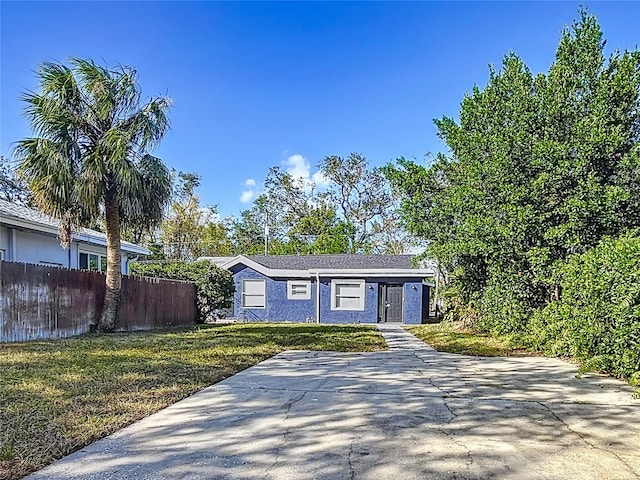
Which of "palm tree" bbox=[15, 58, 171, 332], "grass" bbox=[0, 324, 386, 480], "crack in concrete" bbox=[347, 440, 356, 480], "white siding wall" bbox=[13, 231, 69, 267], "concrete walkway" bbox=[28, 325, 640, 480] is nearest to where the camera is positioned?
"crack in concrete" bbox=[347, 440, 356, 480]

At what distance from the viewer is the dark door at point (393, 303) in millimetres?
19797

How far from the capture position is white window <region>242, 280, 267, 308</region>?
2042 cm

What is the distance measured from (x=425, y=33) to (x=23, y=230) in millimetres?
11647

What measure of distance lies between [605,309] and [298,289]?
1471 centimetres

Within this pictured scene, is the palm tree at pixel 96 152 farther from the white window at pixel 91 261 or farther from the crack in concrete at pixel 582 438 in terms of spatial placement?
the crack in concrete at pixel 582 438

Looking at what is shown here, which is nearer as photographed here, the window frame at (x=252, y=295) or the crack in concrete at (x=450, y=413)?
the crack in concrete at (x=450, y=413)

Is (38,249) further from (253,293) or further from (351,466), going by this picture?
(351,466)

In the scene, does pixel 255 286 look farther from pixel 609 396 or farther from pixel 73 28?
pixel 609 396

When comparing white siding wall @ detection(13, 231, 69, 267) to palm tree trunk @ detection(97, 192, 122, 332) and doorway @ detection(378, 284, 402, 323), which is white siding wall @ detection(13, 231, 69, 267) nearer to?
palm tree trunk @ detection(97, 192, 122, 332)

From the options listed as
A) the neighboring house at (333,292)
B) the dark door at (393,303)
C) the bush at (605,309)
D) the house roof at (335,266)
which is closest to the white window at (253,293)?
the neighboring house at (333,292)

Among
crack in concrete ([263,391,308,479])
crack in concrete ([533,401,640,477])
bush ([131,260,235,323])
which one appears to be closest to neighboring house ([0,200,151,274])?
bush ([131,260,235,323])

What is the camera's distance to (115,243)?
37.6ft

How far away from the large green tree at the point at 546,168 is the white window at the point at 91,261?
39.0ft

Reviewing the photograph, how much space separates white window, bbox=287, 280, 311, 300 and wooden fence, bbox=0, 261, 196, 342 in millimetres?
6028
